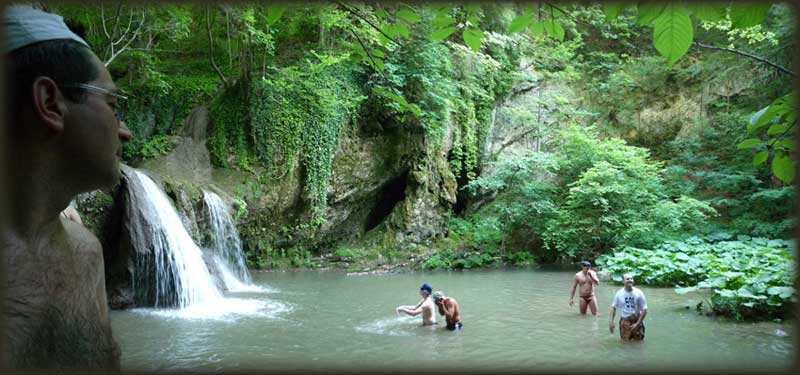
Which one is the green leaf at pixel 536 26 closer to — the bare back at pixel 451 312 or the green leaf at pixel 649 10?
the green leaf at pixel 649 10

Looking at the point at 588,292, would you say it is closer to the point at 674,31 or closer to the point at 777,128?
the point at 777,128

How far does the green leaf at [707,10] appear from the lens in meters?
1.27

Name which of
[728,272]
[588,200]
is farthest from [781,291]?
[588,200]

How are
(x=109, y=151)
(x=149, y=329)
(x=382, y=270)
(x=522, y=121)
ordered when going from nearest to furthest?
(x=109, y=151) → (x=149, y=329) → (x=382, y=270) → (x=522, y=121)

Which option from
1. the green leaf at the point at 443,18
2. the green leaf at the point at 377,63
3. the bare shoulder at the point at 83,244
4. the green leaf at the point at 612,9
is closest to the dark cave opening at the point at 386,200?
the green leaf at the point at 377,63

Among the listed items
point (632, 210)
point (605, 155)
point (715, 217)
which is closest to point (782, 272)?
point (632, 210)

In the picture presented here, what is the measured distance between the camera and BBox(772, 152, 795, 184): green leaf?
65.0 inches

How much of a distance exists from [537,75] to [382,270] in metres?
13.3

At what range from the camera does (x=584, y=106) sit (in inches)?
965

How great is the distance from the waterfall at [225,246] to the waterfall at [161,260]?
2.05 m

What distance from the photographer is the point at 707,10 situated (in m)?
1.28

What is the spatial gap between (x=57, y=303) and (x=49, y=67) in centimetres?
51

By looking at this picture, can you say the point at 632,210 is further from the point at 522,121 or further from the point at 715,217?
the point at 522,121

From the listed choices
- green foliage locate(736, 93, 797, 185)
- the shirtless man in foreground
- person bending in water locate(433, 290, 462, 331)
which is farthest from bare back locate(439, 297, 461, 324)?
the shirtless man in foreground
